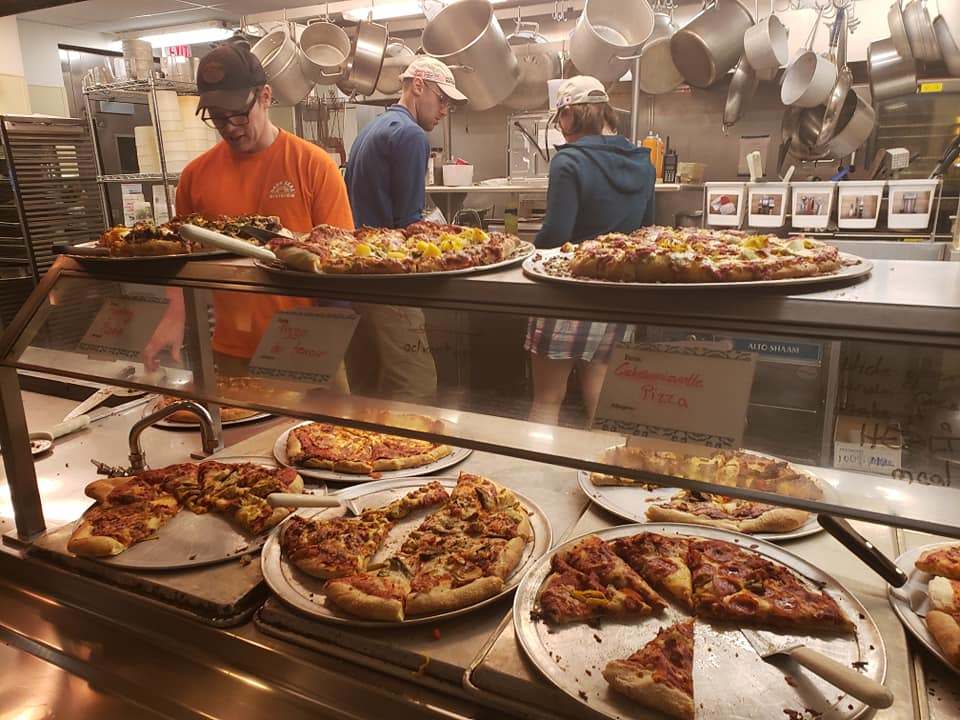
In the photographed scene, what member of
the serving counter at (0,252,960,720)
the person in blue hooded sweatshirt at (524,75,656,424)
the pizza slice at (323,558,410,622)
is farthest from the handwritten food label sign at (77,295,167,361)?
the person in blue hooded sweatshirt at (524,75,656,424)

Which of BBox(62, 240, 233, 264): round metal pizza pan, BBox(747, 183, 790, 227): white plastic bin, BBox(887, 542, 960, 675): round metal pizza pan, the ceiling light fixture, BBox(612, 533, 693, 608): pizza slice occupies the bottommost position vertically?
BBox(887, 542, 960, 675): round metal pizza pan

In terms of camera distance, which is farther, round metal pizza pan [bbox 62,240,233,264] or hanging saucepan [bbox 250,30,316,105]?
hanging saucepan [bbox 250,30,316,105]

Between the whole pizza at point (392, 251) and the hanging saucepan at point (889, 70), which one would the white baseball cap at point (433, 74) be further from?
the hanging saucepan at point (889, 70)

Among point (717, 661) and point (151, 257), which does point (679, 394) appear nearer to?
point (717, 661)

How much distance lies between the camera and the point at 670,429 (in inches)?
39.5

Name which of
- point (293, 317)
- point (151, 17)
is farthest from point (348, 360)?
point (151, 17)

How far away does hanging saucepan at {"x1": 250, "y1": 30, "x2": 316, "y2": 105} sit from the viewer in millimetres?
5500

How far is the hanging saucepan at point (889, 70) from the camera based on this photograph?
452cm

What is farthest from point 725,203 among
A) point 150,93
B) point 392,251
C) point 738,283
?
point 150,93

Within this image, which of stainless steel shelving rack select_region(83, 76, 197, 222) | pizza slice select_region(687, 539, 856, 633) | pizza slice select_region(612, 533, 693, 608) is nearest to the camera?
pizza slice select_region(687, 539, 856, 633)

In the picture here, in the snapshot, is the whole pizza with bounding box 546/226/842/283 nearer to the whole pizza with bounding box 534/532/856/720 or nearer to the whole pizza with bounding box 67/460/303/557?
the whole pizza with bounding box 534/532/856/720

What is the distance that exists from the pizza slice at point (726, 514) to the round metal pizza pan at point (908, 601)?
21 centimetres

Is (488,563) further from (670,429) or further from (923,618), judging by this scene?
(923,618)

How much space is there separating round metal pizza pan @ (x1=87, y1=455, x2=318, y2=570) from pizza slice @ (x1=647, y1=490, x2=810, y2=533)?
36.1 inches
